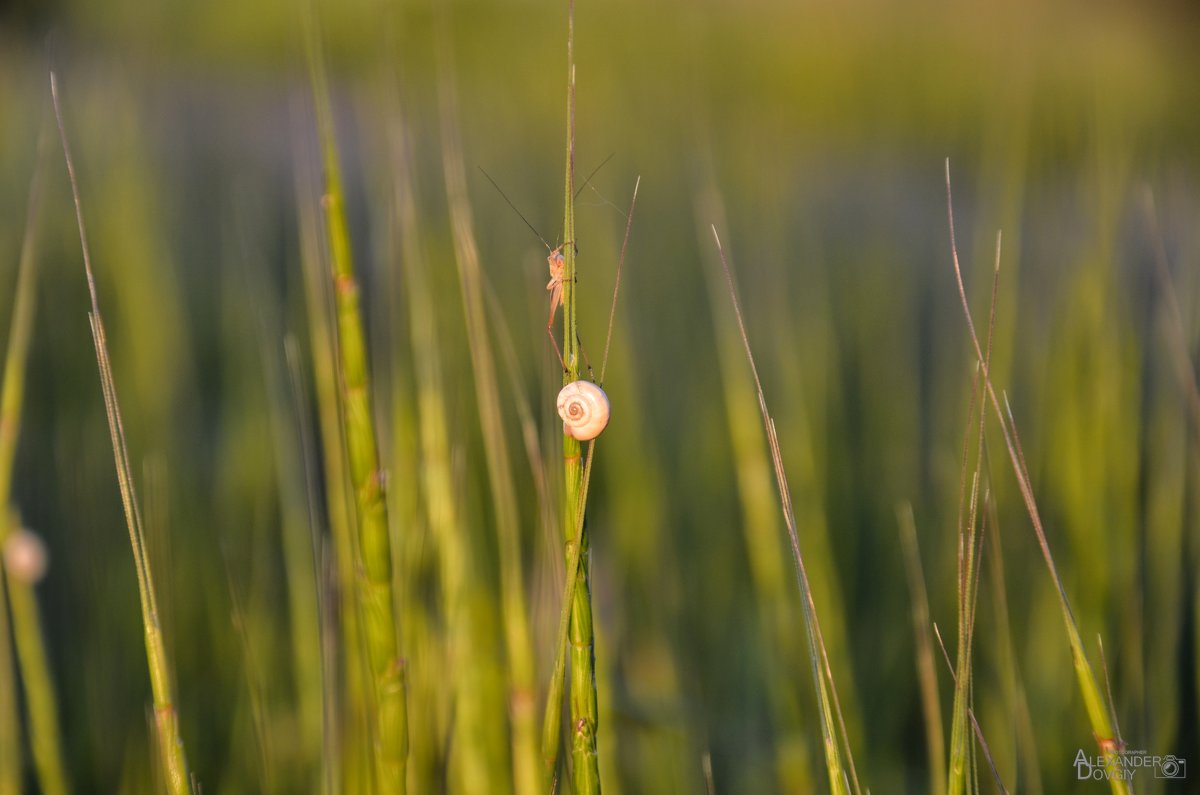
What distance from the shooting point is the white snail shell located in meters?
0.31

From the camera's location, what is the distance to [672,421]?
116 cm

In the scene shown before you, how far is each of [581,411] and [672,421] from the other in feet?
2.80

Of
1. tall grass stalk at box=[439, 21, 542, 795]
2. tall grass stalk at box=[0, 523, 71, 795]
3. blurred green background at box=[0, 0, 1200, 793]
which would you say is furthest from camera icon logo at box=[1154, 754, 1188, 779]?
tall grass stalk at box=[0, 523, 71, 795]

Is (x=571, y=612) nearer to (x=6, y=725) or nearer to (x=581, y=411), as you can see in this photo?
(x=581, y=411)

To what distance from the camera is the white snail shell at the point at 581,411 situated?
0.31m

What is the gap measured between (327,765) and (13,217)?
1.12 metres

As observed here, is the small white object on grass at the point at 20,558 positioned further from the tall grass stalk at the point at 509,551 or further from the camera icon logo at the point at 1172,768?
the camera icon logo at the point at 1172,768

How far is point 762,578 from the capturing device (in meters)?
0.58

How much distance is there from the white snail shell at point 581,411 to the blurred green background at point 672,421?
11cm

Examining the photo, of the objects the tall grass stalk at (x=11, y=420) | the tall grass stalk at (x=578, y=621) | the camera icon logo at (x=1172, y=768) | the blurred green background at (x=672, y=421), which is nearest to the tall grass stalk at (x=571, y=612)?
the tall grass stalk at (x=578, y=621)

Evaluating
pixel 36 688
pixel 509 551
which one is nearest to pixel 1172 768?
pixel 509 551

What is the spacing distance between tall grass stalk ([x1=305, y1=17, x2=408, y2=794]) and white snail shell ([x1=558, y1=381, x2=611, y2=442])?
66mm

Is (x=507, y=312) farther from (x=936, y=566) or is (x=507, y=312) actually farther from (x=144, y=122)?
(x=144, y=122)

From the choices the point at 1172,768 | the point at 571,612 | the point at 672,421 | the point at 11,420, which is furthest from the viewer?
the point at 672,421
